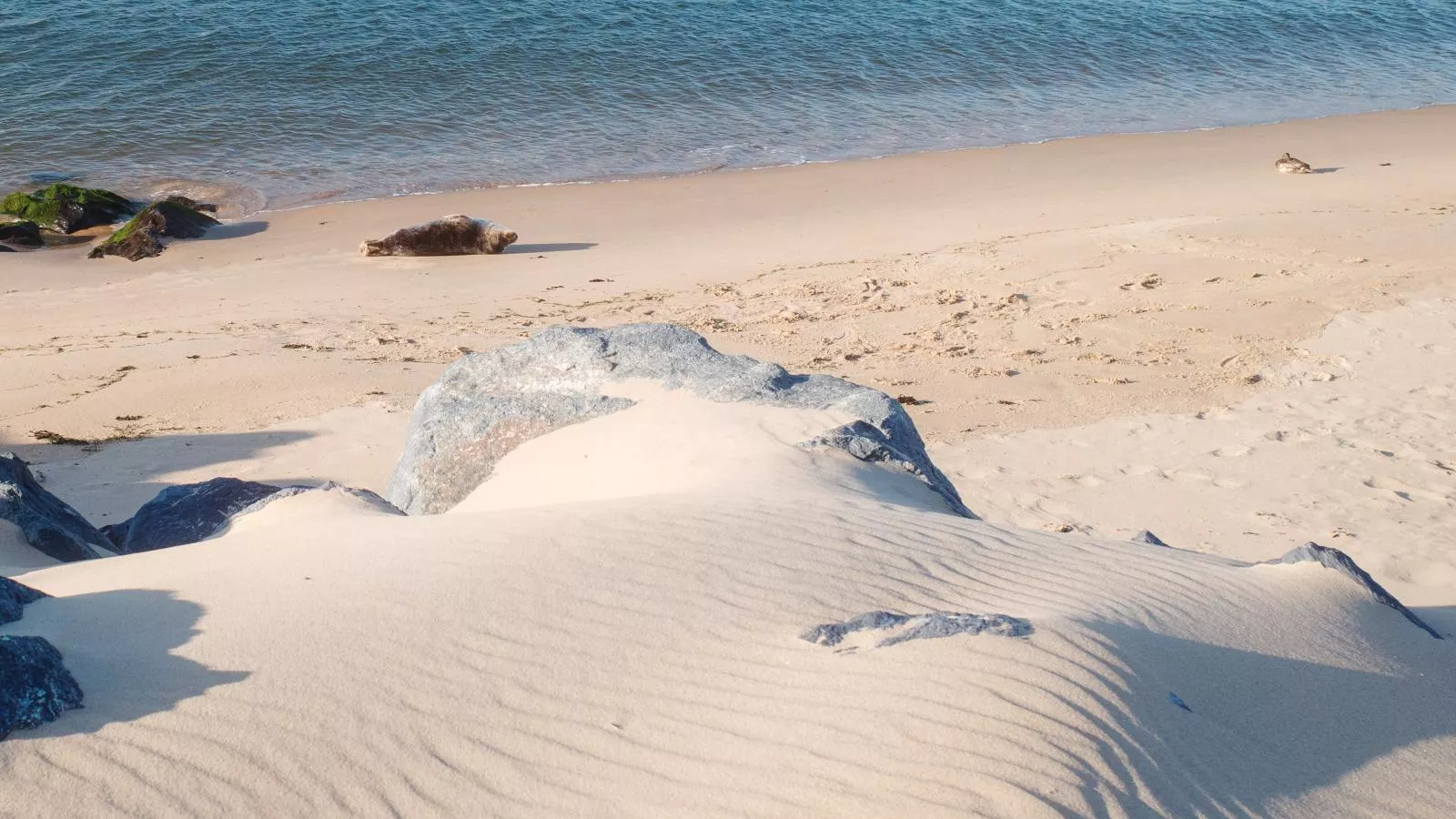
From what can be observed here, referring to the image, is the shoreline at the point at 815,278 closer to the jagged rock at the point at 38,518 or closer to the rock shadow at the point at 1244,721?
the jagged rock at the point at 38,518

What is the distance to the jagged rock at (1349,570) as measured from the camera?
183 inches

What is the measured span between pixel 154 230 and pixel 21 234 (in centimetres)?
148

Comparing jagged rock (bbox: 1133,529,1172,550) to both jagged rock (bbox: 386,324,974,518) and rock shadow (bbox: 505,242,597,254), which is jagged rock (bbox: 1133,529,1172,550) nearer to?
jagged rock (bbox: 386,324,974,518)

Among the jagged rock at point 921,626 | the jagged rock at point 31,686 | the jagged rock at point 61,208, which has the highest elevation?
the jagged rock at point 31,686

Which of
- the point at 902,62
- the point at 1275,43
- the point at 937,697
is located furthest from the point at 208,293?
the point at 1275,43

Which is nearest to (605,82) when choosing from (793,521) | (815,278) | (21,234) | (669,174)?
(669,174)

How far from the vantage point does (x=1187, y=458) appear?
280 inches

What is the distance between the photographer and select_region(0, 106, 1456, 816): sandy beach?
2883 mm

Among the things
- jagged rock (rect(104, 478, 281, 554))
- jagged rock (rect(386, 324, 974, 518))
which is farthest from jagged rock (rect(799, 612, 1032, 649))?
jagged rock (rect(104, 478, 281, 554))

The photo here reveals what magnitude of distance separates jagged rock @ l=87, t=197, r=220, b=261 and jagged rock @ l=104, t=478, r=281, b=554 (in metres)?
7.42

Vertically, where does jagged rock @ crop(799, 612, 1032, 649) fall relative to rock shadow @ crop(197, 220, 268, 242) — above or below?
above

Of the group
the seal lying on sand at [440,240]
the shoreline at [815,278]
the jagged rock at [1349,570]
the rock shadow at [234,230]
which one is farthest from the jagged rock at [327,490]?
the rock shadow at [234,230]

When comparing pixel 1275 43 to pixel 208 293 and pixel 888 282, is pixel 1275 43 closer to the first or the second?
pixel 888 282

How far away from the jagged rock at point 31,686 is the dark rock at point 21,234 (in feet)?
38.0
